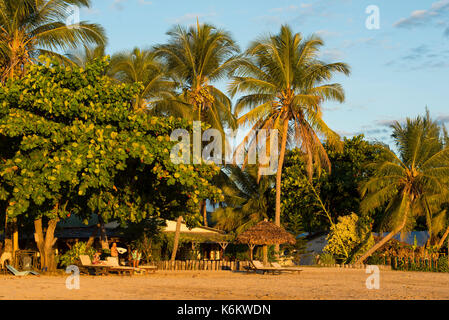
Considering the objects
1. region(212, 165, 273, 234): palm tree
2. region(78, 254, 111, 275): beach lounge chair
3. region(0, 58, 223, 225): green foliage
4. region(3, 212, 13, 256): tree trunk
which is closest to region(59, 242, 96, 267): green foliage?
region(3, 212, 13, 256): tree trunk

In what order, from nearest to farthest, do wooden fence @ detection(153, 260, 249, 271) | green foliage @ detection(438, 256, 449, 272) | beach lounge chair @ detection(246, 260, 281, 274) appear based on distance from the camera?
beach lounge chair @ detection(246, 260, 281, 274) < wooden fence @ detection(153, 260, 249, 271) < green foliage @ detection(438, 256, 449, 272)

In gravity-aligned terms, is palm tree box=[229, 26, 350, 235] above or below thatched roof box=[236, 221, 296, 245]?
above

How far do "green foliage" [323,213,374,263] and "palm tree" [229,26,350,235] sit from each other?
4.03 meters

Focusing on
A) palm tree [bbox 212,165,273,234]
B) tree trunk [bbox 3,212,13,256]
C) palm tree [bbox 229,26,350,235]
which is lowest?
tree trunk [bbox 3,212,13,256]

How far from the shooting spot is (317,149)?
29.8 meters

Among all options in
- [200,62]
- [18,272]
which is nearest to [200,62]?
[200,62]

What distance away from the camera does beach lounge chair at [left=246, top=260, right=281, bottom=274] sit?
941 inches

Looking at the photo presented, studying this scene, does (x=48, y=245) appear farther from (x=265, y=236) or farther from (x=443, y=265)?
(x=443, y=265)

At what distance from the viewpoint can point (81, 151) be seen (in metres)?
17.4

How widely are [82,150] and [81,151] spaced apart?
6 centimetres

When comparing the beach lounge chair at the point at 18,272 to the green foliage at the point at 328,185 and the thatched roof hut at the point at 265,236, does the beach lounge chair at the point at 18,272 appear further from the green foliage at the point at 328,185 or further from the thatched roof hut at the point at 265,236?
the green foliage at the point at 328,185

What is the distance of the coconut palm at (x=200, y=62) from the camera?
1218 inches

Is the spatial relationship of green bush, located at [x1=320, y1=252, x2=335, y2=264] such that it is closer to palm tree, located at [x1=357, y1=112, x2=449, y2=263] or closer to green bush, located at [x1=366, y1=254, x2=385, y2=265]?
green bush, located at [x1=366, y1=254, x2=385, y2=265]
